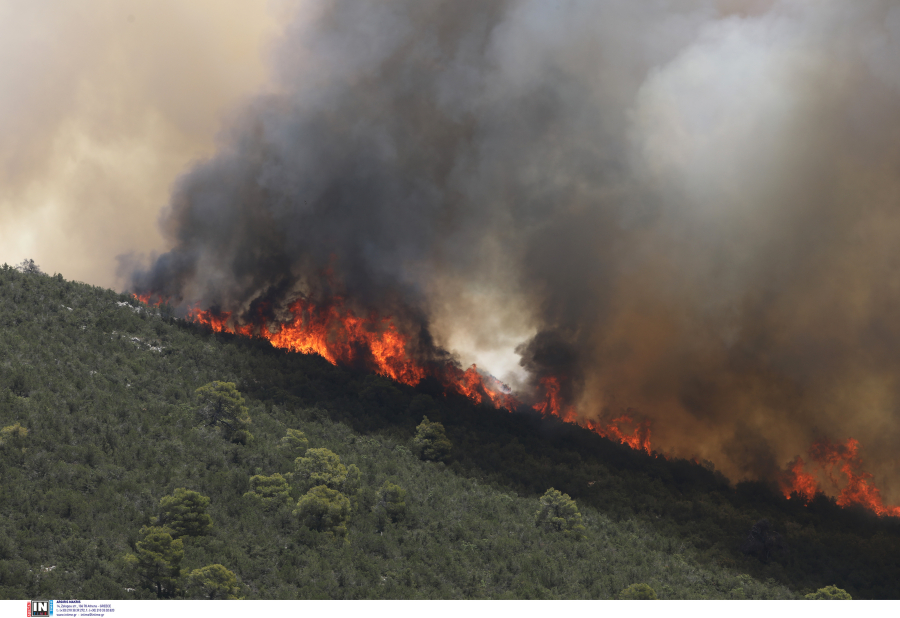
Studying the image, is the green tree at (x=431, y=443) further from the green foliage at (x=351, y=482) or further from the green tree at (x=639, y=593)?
the green tree at (x=639, y=593)

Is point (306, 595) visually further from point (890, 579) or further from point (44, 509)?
point (890, 579)

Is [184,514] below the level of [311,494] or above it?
below

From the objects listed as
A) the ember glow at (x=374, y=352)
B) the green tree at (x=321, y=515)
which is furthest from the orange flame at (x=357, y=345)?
the green tree at (x=321, y=515)

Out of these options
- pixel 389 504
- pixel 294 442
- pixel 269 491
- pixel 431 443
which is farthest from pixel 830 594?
pixel 294 442

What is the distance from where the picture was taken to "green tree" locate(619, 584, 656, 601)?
229 feet

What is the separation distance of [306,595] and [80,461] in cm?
3369

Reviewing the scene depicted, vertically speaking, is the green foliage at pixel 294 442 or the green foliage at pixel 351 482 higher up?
the green foliage at pixel 294 442

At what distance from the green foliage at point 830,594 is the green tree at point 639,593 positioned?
24.6 metres

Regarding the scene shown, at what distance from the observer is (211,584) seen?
5966 cm

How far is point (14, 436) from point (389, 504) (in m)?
42.0

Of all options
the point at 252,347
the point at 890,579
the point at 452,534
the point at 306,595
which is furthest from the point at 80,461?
the point at 890,579

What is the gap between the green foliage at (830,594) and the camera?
81375mm

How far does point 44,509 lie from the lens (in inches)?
2655

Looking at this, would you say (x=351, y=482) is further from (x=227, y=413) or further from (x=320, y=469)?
(x=227, y=413)
